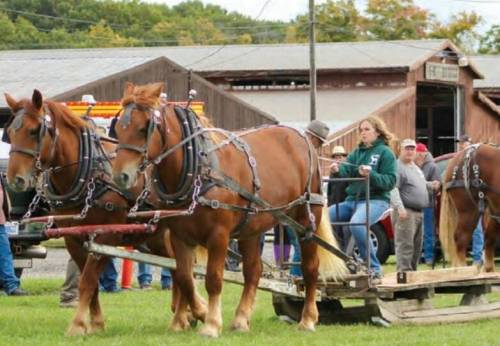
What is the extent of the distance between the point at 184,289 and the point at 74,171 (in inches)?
58.7

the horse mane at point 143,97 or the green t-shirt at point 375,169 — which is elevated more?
the horse mane at point 143,97

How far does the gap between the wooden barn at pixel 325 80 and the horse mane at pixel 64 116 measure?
26474mm

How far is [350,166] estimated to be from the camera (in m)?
14.0

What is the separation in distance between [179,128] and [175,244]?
3.58 ft

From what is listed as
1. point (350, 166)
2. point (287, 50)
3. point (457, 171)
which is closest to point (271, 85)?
point (287, 50)

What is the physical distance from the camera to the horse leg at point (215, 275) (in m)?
11.2

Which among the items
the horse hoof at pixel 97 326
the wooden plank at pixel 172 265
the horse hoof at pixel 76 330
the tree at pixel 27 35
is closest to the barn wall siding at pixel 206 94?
the wooden plank at pixel 172 265

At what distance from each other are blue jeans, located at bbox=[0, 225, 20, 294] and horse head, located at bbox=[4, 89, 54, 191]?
4463mm

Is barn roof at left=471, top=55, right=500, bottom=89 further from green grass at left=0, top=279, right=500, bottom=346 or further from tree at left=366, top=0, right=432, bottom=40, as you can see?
green grass at left=0, top=279, right=500, bottom=346

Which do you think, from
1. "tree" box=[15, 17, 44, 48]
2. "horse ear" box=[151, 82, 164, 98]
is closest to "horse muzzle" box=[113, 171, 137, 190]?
"horse ear" box=[151, 82, 164, 98]

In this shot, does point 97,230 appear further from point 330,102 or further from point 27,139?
point 330,102

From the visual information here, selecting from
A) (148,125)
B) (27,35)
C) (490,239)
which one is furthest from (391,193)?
(27,35)

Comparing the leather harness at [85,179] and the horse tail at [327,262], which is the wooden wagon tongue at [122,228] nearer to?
the leather harness at [85,179]

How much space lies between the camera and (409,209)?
57.1ft
